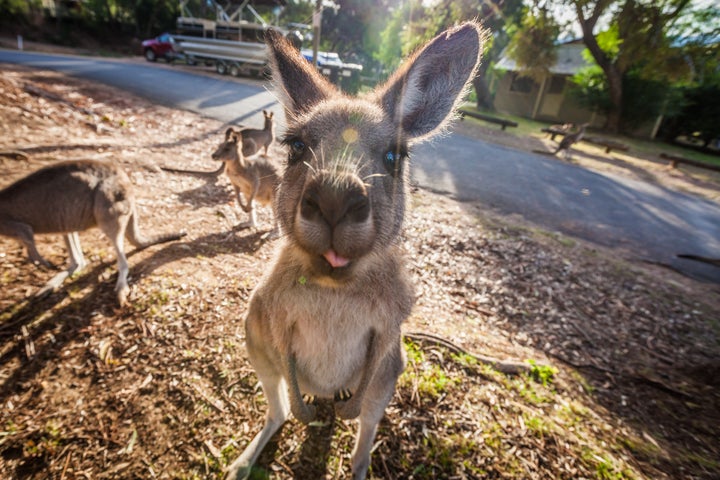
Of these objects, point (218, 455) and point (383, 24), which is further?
point (383, 24)

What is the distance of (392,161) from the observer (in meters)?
1.89

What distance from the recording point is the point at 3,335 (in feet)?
8.41

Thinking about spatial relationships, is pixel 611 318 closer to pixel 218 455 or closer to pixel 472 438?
pixel 472 438

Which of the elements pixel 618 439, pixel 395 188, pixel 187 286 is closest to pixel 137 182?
pixel 187 286

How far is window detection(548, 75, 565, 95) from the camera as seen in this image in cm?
2617

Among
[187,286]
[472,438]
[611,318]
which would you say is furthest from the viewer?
[611,318]

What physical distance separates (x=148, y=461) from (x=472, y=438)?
2018mm

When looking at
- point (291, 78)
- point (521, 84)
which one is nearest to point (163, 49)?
point (521, 84)

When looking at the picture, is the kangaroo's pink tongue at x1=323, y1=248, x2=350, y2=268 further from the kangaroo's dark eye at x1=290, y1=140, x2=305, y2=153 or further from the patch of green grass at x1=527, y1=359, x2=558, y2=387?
the patch of green grass at x1=527, y1=359, x2=558, y2=387

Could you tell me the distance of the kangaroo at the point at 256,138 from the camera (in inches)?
244

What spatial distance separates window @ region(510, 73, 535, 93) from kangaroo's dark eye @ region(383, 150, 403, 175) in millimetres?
31544

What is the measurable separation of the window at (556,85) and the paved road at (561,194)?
62.4 feet

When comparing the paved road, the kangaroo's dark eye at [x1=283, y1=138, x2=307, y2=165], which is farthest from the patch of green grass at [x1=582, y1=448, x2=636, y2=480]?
the paved road

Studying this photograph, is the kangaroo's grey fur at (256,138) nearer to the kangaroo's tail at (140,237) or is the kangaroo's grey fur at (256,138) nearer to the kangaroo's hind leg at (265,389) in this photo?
the kangaroo's tail at (140,237)
